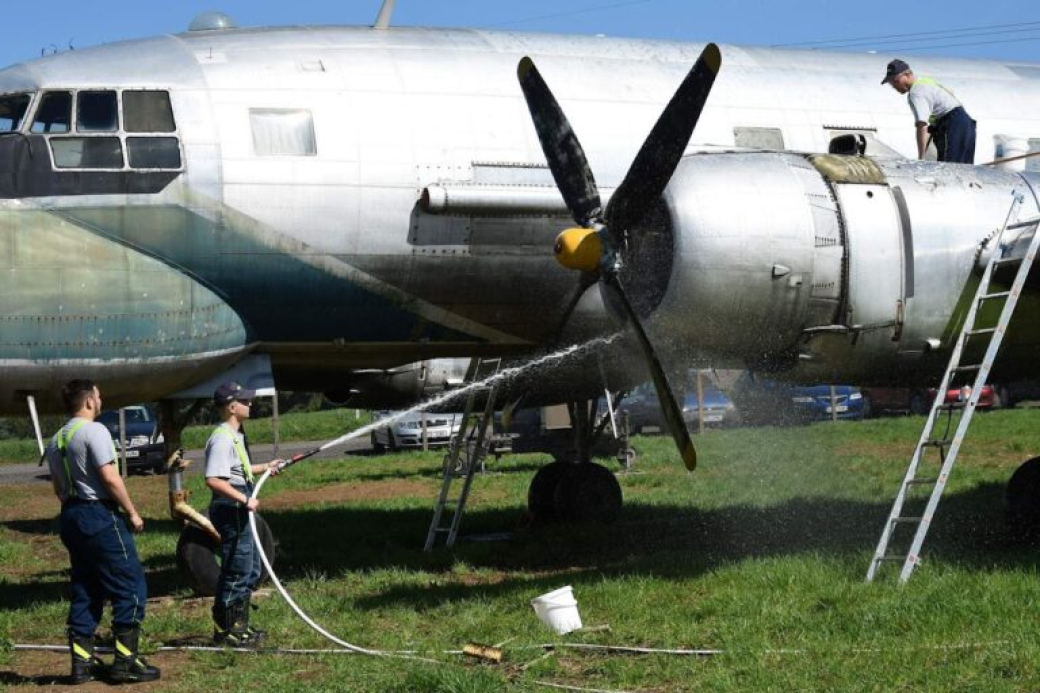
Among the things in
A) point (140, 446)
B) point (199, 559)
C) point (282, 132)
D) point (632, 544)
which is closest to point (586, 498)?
point (632, 544)

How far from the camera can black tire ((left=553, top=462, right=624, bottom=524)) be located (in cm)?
1656

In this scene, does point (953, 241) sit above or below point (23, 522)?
above

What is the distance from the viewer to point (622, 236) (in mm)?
11312

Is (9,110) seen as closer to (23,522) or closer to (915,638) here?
(915,638)

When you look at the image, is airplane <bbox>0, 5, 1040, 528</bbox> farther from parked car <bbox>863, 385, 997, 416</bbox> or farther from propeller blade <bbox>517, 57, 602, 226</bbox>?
parked car <bbox>863, 385, 997, 416</bbox>

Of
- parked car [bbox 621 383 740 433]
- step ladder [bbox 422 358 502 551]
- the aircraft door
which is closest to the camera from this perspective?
the aircraft door

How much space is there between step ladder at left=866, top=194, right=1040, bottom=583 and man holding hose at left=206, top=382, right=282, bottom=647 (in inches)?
187

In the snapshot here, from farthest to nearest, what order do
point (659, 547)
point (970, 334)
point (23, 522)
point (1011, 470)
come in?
point (23, 522), point (1011, 470), point (659, 547), point (970, 334)

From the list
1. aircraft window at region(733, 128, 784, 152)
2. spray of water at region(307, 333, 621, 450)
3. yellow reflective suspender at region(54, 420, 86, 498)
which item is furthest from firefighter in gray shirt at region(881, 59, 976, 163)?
yellow reflective suspender at region(54, 420, 86, 498)

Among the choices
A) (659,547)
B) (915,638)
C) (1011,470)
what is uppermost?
(915,638)

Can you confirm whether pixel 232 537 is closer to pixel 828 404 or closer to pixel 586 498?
pixel 586 498

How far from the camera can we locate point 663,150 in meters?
11.2

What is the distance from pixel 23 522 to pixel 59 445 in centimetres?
1377

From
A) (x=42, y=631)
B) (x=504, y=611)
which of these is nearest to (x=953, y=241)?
(x=504, y=611)
